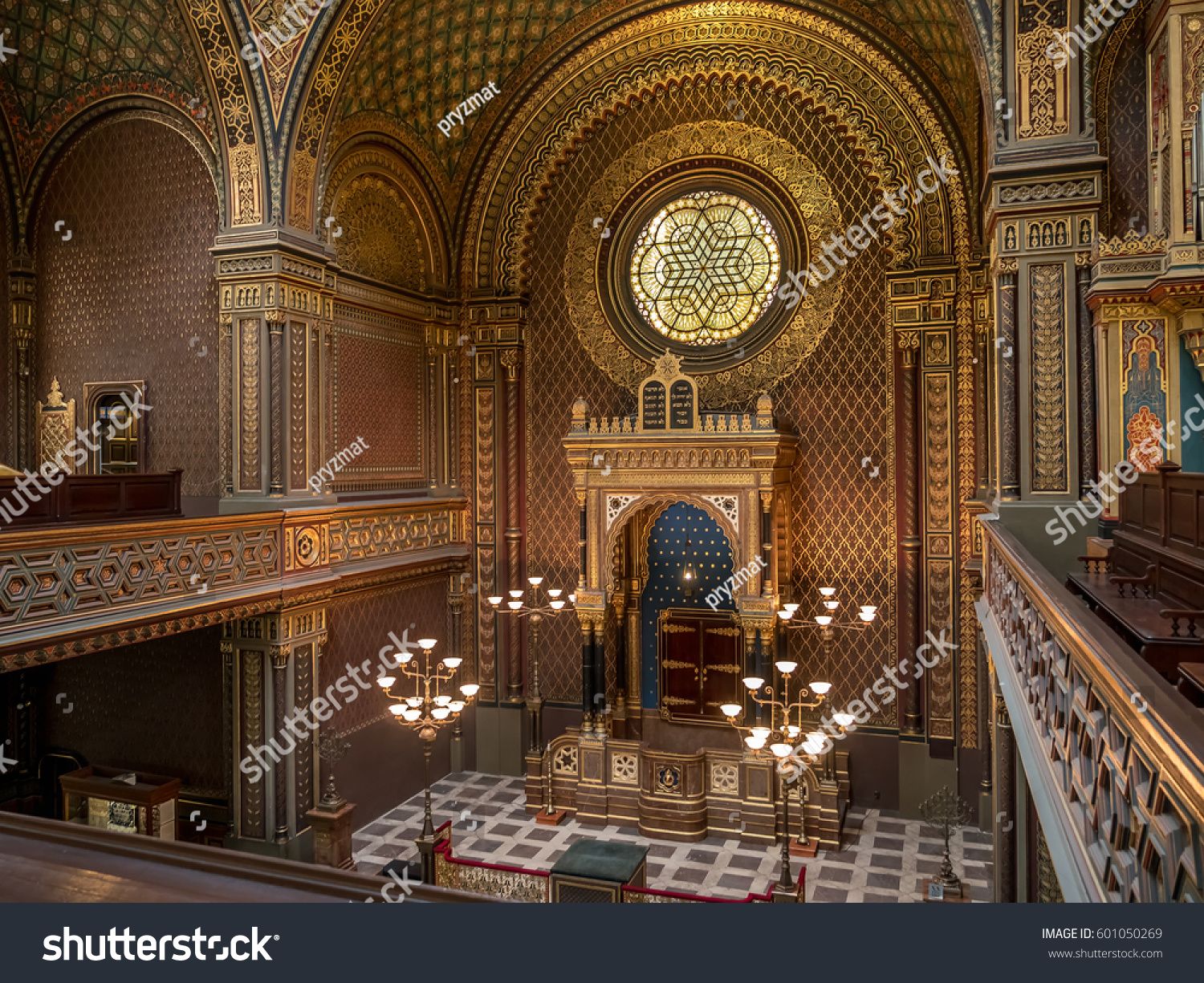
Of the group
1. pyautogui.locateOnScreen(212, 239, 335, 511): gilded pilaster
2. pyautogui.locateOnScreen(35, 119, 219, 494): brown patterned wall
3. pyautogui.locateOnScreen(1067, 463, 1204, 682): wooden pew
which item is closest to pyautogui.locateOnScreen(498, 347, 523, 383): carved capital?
pyautogui.locateOnScreen(212, 239, 335, 511): gilded pilaster

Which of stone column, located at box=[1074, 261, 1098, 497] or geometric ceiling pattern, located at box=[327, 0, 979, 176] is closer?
stone column, located at box=[1074, 261, 1098, 497]

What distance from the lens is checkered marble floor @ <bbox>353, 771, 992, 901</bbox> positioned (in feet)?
32.0

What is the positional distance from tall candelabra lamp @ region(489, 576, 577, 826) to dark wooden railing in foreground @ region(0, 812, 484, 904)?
10.1 metres

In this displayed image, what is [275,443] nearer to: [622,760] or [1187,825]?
[622,760]

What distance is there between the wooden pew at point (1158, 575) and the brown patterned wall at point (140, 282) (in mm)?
9222

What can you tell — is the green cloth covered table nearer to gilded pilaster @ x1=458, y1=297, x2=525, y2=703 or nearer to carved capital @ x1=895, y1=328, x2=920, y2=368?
gilded pilaster @ x1=458, y1=297, x2=525, y2=703

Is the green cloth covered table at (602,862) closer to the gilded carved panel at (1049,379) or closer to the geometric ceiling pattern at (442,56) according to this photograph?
the gilded carved panel at (1049,379)

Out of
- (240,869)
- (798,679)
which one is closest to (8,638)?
(240,869)

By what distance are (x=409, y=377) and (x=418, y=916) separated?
12.4m

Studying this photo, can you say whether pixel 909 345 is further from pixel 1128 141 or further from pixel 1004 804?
pixel 1004 804

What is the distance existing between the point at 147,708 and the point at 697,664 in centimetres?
724

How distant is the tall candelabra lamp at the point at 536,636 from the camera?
39.4 feet

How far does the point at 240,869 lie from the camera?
1.83 meters

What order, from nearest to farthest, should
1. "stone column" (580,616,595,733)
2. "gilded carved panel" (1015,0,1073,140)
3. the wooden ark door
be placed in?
1. "gilded carved panel" (1015,0,1073,140)
2. "stone column" (580,616,595,733)
3. the wooden ark door
